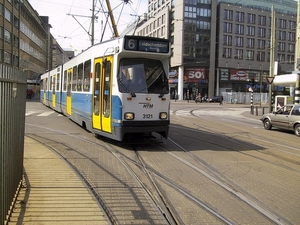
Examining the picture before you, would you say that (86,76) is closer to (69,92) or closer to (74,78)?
(74,78)

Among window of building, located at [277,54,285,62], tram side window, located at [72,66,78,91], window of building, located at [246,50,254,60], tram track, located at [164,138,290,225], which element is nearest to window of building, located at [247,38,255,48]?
window of building, located at [246,50,254,60]

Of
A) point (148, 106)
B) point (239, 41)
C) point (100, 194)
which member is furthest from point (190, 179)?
point (239, 41)

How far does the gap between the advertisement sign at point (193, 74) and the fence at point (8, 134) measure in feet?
231

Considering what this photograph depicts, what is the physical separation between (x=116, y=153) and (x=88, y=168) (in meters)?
1.71

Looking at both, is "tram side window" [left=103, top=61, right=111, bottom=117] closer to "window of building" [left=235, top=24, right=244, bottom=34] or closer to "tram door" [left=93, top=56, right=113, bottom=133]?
"tram door" [left=93, top=56, right=113, bottom=133]

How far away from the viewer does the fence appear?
11.7ft

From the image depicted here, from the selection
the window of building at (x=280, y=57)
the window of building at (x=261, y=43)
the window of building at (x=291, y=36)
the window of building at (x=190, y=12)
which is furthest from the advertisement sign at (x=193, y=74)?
the window of building at (x=291, y=36)

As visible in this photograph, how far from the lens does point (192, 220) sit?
4258mm

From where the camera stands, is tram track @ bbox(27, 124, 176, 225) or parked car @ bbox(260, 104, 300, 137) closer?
tram track @ bbox(27, 124, 176, 225)

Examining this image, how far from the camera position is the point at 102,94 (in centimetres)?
973

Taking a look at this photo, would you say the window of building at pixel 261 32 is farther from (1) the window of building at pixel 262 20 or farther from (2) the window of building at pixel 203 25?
(2) the window of building at pixel 203 25

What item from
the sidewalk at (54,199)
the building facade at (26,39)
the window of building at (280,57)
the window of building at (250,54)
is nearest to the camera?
the sidewalk at (54,199)

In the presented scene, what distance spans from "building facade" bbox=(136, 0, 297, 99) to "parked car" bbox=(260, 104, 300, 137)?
56.4m

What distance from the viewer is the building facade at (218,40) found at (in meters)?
72.9
